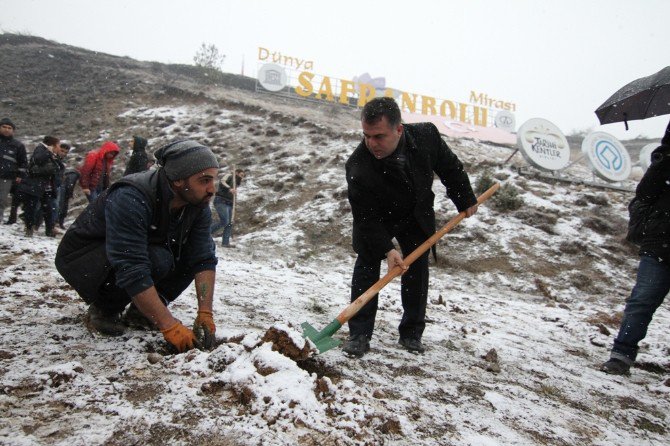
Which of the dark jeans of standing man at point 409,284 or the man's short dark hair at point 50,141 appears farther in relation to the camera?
the man's short dark hair at point 50,141

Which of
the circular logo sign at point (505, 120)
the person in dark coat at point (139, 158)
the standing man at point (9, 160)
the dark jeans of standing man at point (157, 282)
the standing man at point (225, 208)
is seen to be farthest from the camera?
the circular logo sign at point (505, 120)

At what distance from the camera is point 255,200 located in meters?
9.70

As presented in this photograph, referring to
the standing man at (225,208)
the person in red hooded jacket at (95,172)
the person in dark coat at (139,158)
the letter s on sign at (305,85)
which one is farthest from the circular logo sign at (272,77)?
the person in dark coat at (139,158)

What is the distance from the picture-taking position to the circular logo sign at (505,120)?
29.6 m

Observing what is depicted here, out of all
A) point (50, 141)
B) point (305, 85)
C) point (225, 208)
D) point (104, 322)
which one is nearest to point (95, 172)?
point (50, 141)

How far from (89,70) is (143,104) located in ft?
22.5

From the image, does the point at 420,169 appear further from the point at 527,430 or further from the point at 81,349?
the point at 81,349

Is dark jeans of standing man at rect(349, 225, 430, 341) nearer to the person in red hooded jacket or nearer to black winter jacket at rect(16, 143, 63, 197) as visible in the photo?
black winter jacket at rect(16, 143, 63, 197)

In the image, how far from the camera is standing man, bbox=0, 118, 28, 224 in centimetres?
571

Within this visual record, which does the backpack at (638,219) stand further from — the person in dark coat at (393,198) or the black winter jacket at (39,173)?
the black winter jacket at (39,173)

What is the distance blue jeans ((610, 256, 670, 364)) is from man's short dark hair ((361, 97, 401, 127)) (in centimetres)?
196

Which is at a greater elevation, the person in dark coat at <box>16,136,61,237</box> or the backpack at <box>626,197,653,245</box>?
the backpack at <box>626,197,653,245</box>

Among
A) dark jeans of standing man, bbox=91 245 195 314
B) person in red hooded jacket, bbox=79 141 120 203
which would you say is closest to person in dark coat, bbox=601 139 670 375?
dark jeans of standing man, bbox=91 245 195 314

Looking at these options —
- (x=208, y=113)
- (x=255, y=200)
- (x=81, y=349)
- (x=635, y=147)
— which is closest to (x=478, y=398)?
(x=81, y=349)
